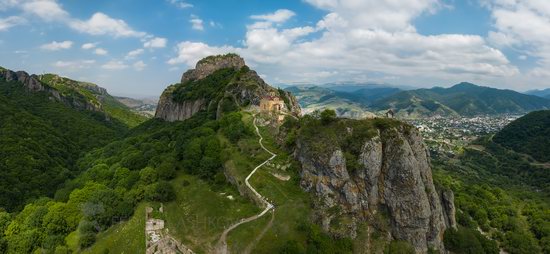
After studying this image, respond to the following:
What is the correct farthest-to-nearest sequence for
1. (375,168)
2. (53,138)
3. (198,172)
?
(53,138) < (198,172) < (375,168)

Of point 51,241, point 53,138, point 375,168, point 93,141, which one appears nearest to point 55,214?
point 51,241

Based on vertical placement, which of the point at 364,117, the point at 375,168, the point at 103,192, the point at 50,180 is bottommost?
the point at 50,180

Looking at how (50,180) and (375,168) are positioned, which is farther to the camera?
(50,180)

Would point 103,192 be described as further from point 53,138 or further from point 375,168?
point 53,138

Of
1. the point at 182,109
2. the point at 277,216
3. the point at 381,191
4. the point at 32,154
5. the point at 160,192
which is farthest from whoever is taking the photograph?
the point at 182,109

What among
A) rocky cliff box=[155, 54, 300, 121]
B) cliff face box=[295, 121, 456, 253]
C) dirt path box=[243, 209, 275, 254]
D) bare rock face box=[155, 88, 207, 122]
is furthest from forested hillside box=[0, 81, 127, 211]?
cliff face box=[295, 121, 456, 253]

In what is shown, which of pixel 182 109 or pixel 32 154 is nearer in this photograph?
pixel 32 154

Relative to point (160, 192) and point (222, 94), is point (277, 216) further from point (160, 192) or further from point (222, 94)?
point (222, 94)

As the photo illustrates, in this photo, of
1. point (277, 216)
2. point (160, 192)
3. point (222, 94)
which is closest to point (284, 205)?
point (277, 216)
